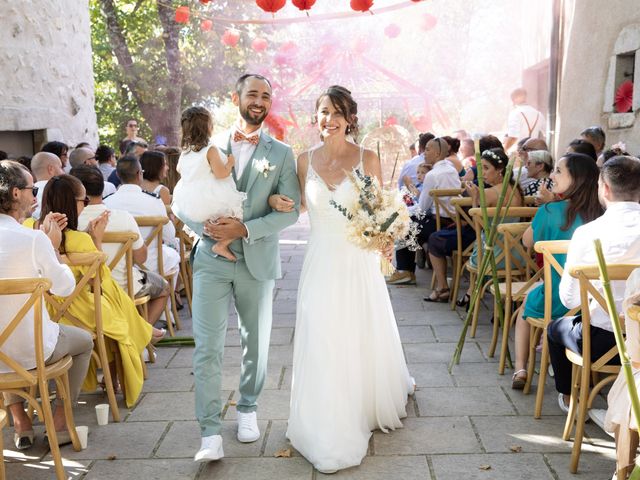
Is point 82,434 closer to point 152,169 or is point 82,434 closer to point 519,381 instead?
point 519,381

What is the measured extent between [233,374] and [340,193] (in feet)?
5.95

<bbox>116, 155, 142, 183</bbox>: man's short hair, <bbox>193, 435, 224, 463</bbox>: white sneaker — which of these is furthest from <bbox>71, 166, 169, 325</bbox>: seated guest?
<bbox>193, 435, 224, 463</bbox>: white sneaker

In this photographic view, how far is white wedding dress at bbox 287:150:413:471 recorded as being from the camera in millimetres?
3635

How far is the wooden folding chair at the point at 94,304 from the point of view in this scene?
4.03 meters

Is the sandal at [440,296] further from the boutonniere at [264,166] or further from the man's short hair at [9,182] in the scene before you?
the man's short hair at [9,182]

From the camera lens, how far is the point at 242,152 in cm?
374

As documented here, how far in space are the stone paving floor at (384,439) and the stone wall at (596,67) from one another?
4.10 metres

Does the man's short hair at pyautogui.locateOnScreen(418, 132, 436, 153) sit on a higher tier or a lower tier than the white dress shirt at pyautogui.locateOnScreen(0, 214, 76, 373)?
higher

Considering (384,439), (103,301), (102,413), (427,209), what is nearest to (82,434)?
(102,413)

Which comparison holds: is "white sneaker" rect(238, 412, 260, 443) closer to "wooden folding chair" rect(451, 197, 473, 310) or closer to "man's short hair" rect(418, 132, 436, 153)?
"wooden folding chair" rect(451, 197, 473, 310)

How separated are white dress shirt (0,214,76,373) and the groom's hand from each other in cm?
76

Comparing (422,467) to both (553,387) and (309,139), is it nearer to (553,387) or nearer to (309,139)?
(553,387)

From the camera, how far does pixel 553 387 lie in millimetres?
4637

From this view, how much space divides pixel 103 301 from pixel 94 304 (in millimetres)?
199
